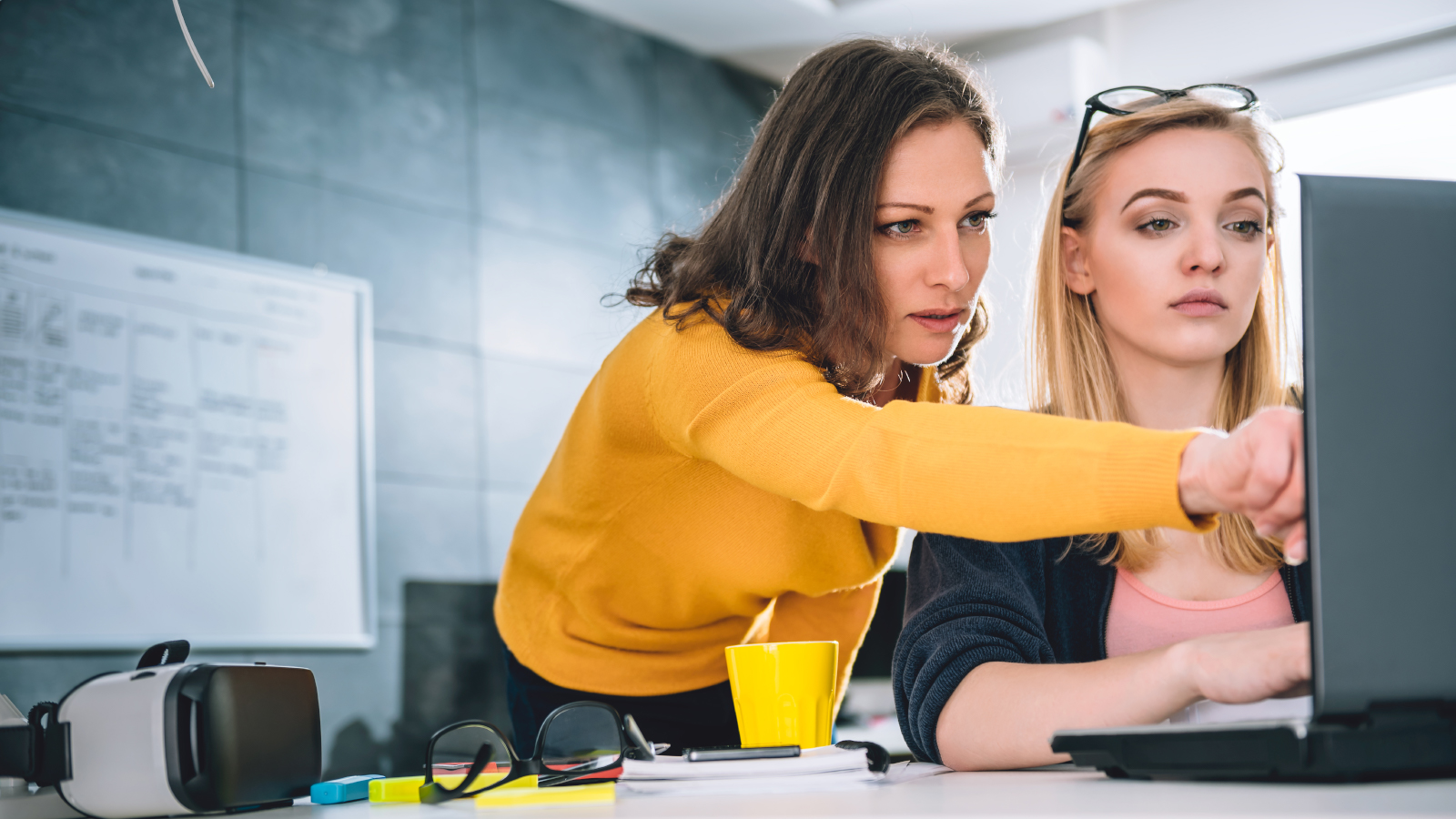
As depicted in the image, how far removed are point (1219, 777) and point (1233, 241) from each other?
77 cm

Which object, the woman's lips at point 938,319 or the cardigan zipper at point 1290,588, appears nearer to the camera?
the cardigan zipper at point 1290,588

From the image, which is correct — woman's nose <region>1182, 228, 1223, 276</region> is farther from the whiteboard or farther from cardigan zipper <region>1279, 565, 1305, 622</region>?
the whiteboard

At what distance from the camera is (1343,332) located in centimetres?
58

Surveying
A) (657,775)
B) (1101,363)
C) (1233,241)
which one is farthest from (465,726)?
(1233,241)

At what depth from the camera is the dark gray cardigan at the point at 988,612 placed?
959 mm

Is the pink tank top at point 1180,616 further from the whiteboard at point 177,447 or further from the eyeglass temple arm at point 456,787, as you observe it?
the whiteboard at point 177,447

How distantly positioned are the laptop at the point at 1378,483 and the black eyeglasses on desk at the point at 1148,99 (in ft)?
2.38

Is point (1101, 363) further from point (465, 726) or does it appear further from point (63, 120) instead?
point (63, 120)

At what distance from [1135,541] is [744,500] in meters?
0.39

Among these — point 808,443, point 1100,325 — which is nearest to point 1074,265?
point 1100,325

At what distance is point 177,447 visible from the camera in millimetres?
2439

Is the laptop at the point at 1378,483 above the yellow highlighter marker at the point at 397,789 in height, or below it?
above

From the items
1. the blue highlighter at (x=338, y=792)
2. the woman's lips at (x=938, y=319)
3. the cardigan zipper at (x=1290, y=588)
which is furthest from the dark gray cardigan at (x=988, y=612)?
the blue highlighter at (x=338, y=792)

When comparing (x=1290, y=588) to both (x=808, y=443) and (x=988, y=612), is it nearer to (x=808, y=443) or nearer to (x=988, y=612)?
(x=988, y=612)
